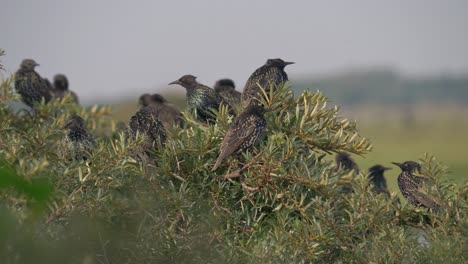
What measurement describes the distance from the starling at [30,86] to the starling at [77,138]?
334cm

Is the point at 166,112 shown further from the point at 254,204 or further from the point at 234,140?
the point at 254,204

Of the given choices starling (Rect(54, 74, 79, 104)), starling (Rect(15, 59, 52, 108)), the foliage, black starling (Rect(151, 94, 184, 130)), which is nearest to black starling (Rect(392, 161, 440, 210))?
the foliage

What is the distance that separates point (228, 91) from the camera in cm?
1352

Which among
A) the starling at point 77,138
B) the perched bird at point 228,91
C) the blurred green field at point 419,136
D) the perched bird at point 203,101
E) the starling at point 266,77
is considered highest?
the starling at point 266,77

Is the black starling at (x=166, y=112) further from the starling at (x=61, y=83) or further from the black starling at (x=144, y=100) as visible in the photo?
the starling at (x=61, y=83)

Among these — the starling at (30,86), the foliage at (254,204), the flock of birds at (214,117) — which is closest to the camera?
the foliage at (254,204)

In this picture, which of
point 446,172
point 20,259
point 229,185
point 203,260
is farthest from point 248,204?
point 20,259

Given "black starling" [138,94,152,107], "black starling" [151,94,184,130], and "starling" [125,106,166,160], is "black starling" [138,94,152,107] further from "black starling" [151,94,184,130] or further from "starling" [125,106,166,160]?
"starling" [125,106,166,160]

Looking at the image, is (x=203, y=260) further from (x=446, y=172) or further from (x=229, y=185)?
(x=446, y=172)

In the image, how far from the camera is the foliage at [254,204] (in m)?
7.24

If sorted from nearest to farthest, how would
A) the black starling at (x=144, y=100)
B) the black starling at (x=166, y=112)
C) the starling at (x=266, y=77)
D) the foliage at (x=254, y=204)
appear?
the foliage at (x=254, y=204)
the starling at (x=266, y=77)
the black starling at (x=166, y=112)
the black starling at (x=144, y=100)

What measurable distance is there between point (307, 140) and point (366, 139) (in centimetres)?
68

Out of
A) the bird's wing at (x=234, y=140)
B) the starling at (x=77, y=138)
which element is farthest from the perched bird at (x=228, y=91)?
the bird's wing at (x=234, y=140)

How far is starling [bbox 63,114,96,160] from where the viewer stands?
376 inches
